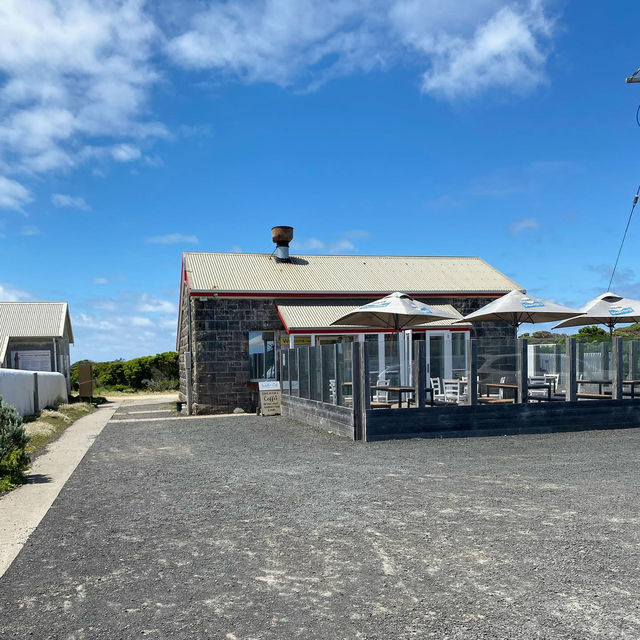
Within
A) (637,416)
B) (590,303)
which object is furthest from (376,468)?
(590,303)

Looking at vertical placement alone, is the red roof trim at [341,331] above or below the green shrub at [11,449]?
above

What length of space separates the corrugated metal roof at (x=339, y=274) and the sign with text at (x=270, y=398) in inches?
112

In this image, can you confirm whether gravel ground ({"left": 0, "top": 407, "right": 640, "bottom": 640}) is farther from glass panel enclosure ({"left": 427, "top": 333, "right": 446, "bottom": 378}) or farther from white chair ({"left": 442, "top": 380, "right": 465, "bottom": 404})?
glass panel enclosure ({"left": 427, "top": 333, "right": 446, "bottom": 378})

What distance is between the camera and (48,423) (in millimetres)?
15953

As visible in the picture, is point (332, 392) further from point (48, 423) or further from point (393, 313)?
point (48, 423)

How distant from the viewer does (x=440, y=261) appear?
2295cm

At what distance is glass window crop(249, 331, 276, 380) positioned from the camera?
18.4 meters

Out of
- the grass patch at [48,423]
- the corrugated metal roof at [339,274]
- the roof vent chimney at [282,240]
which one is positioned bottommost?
the grass patch at [48,423]

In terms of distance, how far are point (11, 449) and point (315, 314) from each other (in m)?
10.1

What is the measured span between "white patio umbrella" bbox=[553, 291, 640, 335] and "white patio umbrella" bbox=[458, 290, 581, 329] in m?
0.72

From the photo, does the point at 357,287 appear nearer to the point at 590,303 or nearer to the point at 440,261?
the point at 440,261

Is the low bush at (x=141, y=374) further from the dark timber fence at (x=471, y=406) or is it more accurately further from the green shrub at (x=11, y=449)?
the green shrub at (x=11, y=449)

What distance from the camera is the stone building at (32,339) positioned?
25.9 metres

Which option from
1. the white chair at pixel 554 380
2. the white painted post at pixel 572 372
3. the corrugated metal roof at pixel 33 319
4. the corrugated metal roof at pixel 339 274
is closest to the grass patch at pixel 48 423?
the corrugated metal roof at pixel 339 274
